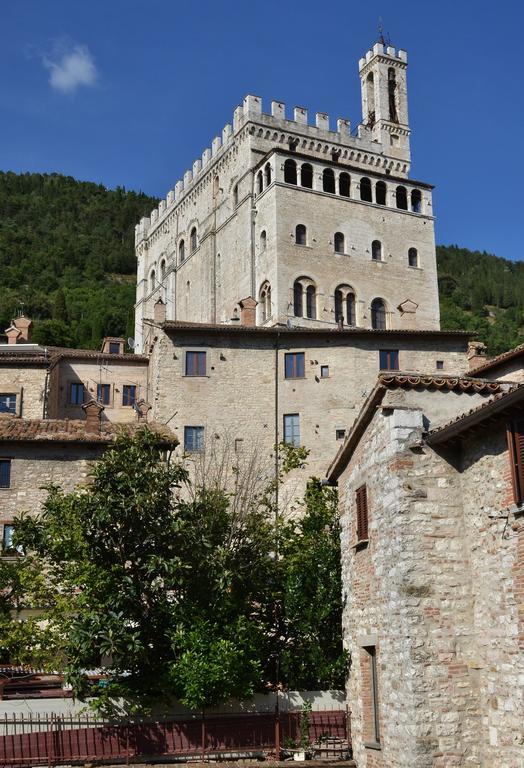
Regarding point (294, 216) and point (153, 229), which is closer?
point (294, 216)

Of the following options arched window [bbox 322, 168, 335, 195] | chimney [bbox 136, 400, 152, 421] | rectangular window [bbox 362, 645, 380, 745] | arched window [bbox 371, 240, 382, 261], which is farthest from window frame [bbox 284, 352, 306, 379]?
arched window [bbox 322, 168, 335, 195]

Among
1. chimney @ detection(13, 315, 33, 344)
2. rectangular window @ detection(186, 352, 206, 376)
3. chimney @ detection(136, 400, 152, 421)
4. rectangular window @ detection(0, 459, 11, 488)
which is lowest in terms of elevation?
rectangular window @ detection(0, 459, 11, 488)

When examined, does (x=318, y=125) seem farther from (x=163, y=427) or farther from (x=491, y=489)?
(x=491, y=489)

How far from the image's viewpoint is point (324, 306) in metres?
55.6

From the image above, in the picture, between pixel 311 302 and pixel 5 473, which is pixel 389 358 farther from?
pixel 5 473

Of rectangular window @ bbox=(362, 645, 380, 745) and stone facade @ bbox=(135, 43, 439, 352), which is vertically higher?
stone facade @ bbox=(135, 43, 439, 352)

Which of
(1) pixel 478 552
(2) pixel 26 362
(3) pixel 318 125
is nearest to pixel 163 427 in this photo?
(2) pixel 26 362

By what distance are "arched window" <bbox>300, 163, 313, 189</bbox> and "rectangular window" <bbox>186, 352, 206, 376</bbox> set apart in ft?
76.8

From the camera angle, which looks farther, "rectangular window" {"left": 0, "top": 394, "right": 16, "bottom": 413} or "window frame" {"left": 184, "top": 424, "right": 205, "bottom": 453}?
"rectangular window" {"left": 0, "top": 394, "right": 16, "bottom": 413}

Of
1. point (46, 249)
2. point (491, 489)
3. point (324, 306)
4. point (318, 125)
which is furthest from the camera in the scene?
point (46, 249)

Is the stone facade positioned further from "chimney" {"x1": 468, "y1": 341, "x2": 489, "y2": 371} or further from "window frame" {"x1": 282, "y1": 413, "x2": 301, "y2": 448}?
"window frame" {"x1": 282, "y1": 413, "x2": 301, "y2": 448}

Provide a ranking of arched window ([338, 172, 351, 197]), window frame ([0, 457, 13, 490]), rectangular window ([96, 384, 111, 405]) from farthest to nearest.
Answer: arched window ([338, 172, 351, 197])
rectangular window ([96, 384, 111, 405])
window frame ([0, 457, 13, 490])

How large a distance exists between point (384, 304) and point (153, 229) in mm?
26356

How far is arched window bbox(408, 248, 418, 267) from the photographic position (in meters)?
60.4
